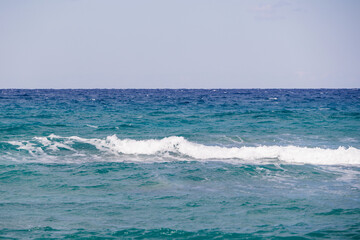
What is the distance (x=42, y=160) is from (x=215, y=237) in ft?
32.2

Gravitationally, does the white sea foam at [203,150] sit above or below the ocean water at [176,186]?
above

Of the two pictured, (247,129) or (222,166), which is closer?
(222,166)

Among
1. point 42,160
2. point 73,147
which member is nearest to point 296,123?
point 73,147

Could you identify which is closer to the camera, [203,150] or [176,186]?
[176,186]

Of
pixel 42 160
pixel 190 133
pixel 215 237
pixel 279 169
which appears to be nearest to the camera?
pixel 215 237

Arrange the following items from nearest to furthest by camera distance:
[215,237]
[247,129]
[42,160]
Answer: [215,237], [42,160], [247,129]

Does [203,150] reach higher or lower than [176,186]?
higher

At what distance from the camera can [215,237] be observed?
6.74 metres

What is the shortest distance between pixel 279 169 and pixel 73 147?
967 cm

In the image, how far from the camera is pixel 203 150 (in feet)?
52.6

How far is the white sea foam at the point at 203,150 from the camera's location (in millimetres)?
14460

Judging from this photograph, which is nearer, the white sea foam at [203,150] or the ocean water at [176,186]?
the ocean water at [176,186]

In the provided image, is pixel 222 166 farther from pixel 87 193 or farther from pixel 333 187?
pixel 87 193

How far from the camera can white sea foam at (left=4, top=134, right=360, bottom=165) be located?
47.4ft
